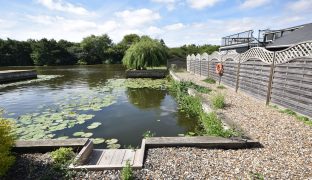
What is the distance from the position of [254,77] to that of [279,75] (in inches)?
56.0

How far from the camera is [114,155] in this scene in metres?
3.87

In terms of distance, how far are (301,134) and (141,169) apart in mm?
3385

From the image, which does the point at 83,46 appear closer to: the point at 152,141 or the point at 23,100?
the point at 23,100

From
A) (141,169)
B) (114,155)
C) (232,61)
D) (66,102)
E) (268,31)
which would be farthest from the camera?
(268,31)

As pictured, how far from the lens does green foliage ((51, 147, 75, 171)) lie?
313cm

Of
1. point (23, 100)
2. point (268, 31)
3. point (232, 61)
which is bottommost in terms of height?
point (23, 100)

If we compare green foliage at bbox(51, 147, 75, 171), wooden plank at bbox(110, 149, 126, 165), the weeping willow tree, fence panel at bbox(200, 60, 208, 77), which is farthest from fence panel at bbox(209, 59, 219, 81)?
green foliage at bbox(51, 147, 75, 171)

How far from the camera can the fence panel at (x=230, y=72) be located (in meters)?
9.36

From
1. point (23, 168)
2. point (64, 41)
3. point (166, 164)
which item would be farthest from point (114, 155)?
point (64, 41)

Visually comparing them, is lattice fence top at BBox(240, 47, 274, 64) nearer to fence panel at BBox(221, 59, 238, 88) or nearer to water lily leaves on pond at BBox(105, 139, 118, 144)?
fence panel at BBox(221, 59, 238, 88)

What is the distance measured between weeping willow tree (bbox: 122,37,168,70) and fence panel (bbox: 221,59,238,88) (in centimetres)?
884

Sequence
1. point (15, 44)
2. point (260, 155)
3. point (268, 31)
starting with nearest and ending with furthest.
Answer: point (260, 155), point (268, 31), point (15, 44)

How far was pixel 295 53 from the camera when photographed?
219 inches

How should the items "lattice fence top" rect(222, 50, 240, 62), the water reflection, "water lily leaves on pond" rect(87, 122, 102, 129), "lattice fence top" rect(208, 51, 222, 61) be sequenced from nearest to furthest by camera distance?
"water lily leaves on pond" rect(87, 122, 102, 129) < the water reflection < "lattice fence top" rect(222, 50, 240, 62) < "lattice fence top" rect(208, 51, 222, 61)
